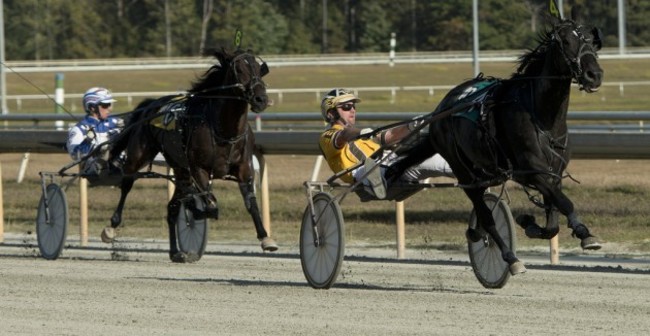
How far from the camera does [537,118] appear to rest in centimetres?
1015

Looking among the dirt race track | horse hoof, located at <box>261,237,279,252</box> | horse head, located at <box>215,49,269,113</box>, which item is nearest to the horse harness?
the dirt race track

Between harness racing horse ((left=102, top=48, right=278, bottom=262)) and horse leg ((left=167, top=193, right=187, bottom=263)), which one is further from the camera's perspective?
horse leg ((left=167, top=193, right=187, bottom=263))

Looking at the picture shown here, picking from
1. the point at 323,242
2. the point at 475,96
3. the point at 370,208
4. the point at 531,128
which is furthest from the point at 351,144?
the point at 370,208

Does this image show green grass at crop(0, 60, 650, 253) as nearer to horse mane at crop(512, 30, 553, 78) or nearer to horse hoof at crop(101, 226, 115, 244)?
horse hoof at crop(101, 226, 115, 244)

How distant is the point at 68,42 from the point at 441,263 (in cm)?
6378

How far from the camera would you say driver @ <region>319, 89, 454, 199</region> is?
→ 11.2 metres

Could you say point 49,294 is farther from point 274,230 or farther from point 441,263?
point 274,230

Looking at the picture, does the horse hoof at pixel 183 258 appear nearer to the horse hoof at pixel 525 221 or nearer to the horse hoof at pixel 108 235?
the horse hoof at pixel 108 235

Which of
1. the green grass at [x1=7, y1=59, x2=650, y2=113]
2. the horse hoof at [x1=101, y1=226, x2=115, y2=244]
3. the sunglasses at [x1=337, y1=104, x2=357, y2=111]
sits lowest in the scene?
the green grass at [x1=7, y1=59, x2=650, y2=113]

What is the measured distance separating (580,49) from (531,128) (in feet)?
2.00

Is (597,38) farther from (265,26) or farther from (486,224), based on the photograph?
(265,26)

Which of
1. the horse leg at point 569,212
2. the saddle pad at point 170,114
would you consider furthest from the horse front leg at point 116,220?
the horse leg at point 569,212

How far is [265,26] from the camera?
73625mm

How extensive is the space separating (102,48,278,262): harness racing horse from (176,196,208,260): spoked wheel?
148 millimetres
